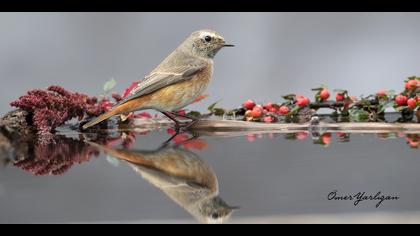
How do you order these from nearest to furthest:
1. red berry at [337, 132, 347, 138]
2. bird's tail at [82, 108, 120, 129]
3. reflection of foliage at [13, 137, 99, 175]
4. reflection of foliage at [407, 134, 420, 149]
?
reflection of foliage at [13, 137, 99, 175] < reflection of foliage at [407, 134, 420, 149] < red berry at [337, 132, 347, 138] < bird's tail at [82, 108, 120, 129]

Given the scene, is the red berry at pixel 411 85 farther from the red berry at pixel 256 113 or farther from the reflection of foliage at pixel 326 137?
the red berry at pixel 256 113

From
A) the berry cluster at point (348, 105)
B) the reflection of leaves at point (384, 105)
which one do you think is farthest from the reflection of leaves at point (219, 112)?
the reflection of leaves at point (384, 105)

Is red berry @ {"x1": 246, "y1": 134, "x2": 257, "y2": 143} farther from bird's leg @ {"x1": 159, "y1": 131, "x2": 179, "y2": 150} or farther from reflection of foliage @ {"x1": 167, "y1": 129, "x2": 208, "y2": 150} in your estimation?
bird's leg @ {"x1": 159, "y1": 131, "x2": 179, "y2": 150}

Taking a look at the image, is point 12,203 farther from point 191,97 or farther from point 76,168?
point 191,97

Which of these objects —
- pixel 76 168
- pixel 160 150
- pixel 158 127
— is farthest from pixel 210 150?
pixel 158 127

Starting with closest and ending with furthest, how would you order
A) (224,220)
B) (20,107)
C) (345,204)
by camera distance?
(224,220)
(345,204)
(20,107)

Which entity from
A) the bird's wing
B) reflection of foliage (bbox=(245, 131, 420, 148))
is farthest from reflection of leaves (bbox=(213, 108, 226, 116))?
reflection of foliage (bbox=(245, 131, 420, 148))
